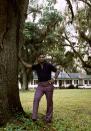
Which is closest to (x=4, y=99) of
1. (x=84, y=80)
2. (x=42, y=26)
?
(x=42, y=26)

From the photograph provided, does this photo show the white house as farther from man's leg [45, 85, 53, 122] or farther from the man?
the man

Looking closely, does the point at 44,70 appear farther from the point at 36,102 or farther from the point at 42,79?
the point at 36,102

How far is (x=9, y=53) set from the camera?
436 inches

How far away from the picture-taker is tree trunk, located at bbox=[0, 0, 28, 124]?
35.0 ft

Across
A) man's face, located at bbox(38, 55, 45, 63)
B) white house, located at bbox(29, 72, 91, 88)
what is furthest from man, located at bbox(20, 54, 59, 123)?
white house, located at bbox(29, 72, 91, 88)

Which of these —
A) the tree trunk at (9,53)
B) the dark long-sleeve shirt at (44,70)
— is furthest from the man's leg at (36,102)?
the tree trunk at (9,53)

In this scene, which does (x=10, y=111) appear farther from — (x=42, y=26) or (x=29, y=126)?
(x=42, y=26)

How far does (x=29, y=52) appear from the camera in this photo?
5888cm

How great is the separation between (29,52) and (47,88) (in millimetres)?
48427

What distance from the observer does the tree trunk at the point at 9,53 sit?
10.7m

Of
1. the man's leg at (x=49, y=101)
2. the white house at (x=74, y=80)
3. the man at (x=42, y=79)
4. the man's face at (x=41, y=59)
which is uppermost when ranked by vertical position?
the man's face at (x=41, y=59)

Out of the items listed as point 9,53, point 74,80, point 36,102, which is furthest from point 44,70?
point 74,80

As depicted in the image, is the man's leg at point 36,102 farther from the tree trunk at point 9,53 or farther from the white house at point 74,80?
the white house at point 74,80

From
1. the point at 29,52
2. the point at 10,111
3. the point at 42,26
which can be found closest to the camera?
the point at 10,111
